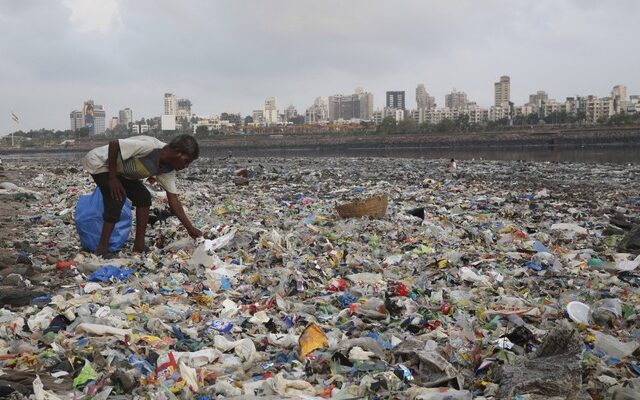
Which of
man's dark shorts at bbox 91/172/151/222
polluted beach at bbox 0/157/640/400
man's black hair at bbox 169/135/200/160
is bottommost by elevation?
polluted beach at bbox 0/157/640/400

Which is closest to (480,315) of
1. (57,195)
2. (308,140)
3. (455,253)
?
(455,253)

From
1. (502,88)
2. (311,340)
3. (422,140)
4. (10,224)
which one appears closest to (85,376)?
(311,340)

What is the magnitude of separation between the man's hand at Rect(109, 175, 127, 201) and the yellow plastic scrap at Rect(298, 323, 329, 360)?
244 cm

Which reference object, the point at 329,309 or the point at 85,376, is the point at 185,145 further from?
the point at 85,376

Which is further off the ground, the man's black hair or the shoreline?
the man's black hair

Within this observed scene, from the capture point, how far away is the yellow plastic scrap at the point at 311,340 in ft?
10.3

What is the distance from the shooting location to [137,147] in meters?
5.05

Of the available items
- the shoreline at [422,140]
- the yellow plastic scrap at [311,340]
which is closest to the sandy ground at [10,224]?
the yellow plastic scrap at [311,340]

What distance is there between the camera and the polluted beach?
2.72 metres

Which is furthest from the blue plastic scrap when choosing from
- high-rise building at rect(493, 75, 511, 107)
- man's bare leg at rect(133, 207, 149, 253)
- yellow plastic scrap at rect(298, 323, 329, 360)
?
high-rise building at rect(493, 75, 511, 107)

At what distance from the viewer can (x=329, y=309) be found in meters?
3.98

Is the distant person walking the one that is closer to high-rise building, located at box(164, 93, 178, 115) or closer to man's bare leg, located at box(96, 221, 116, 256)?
man's bare leg, located at box(96, 221, 116, 256)

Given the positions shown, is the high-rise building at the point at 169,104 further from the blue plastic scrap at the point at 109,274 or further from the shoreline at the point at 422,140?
the blue plastic scrap at the point at 109,274

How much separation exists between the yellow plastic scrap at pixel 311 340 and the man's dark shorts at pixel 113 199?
A: 2516mm
